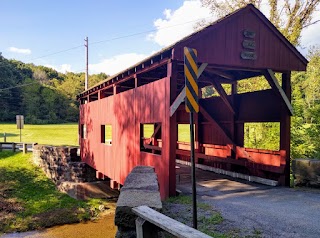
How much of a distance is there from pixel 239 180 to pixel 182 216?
4259mm

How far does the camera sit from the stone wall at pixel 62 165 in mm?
16031

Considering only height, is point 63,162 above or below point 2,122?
below

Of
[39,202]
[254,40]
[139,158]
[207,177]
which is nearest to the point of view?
[254,40]

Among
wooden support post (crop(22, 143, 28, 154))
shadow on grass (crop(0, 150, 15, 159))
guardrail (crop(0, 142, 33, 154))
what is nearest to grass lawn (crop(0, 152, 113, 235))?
shadow on grass (crop(0, 150, 15, 159))

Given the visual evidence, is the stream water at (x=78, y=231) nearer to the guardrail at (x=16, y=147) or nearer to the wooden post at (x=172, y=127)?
the wooden post at (x=172, y=127)

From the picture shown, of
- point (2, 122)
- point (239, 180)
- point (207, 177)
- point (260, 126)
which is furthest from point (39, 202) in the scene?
point (2, 122)

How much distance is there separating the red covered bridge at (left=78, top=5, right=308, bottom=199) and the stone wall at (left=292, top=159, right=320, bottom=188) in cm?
35

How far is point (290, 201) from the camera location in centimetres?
595

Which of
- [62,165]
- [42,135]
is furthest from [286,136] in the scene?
[42,135]

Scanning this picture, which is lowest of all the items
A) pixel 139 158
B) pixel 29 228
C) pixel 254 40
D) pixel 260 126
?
pixel 29 228

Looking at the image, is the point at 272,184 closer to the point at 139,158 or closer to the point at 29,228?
the point at 139,158

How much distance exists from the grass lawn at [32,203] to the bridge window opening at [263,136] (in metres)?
8.28

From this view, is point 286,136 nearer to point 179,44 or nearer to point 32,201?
point 179,44

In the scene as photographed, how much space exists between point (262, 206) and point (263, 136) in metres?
8.37
